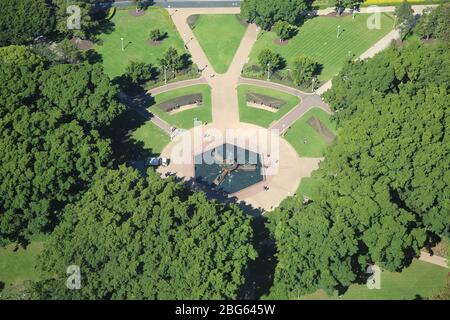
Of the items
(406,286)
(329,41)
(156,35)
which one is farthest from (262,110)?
(406,286)

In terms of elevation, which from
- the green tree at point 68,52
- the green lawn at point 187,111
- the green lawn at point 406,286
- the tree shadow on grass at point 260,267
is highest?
the green tree at point 68,52

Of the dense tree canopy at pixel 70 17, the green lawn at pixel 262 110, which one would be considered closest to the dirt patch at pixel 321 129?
the green lawn at pixel 262 110

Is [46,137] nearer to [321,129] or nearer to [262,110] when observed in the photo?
[262,110]

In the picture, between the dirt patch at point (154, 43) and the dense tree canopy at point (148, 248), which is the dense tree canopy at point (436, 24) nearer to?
the dirt patch at point (154, 43)

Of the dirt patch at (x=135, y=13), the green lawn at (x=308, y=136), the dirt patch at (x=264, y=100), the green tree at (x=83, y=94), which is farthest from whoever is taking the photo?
the dirt patch at (x=135, y=13)

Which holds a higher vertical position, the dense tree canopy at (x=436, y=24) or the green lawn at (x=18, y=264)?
the dense tree canopy at (x=436, y=24)

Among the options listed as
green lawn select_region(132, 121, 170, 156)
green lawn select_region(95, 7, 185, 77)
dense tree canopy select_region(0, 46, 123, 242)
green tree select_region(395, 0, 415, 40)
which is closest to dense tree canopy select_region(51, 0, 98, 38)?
green lawn select_region(95, 7, 185, 77)

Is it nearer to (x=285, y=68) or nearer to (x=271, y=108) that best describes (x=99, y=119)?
(x=271, y=108)
